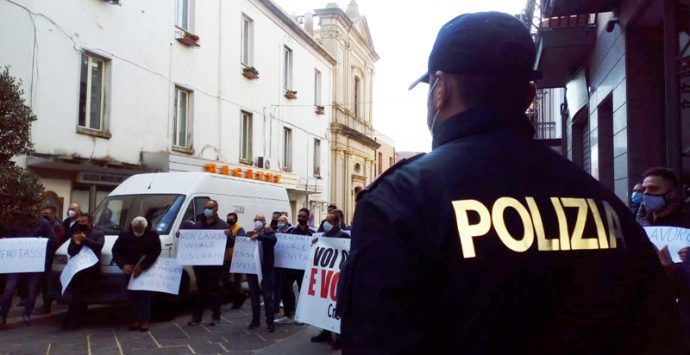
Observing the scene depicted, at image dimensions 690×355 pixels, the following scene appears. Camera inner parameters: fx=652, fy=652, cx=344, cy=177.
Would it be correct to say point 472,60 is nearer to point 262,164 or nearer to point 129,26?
point 129,26

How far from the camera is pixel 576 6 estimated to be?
948 cm

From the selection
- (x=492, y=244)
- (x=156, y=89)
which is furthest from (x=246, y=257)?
(x=492, y=244)

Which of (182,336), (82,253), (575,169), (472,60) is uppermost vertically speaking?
(472,60)

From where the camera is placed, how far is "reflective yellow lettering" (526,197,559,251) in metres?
1.45

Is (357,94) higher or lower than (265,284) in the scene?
higher

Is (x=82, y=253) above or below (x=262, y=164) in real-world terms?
below

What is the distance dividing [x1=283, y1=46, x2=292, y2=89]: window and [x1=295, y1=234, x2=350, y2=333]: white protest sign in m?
19.5

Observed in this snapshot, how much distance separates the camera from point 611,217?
1606 mm

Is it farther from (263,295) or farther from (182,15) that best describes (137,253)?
(182,15)

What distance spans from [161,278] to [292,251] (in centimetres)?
203

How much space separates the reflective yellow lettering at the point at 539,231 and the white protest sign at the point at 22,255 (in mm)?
9865

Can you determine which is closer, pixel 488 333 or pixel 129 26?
pixel 488 333

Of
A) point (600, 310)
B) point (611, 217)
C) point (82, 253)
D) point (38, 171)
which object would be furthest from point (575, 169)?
point (38, 171)

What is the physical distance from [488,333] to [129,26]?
1624 cm
